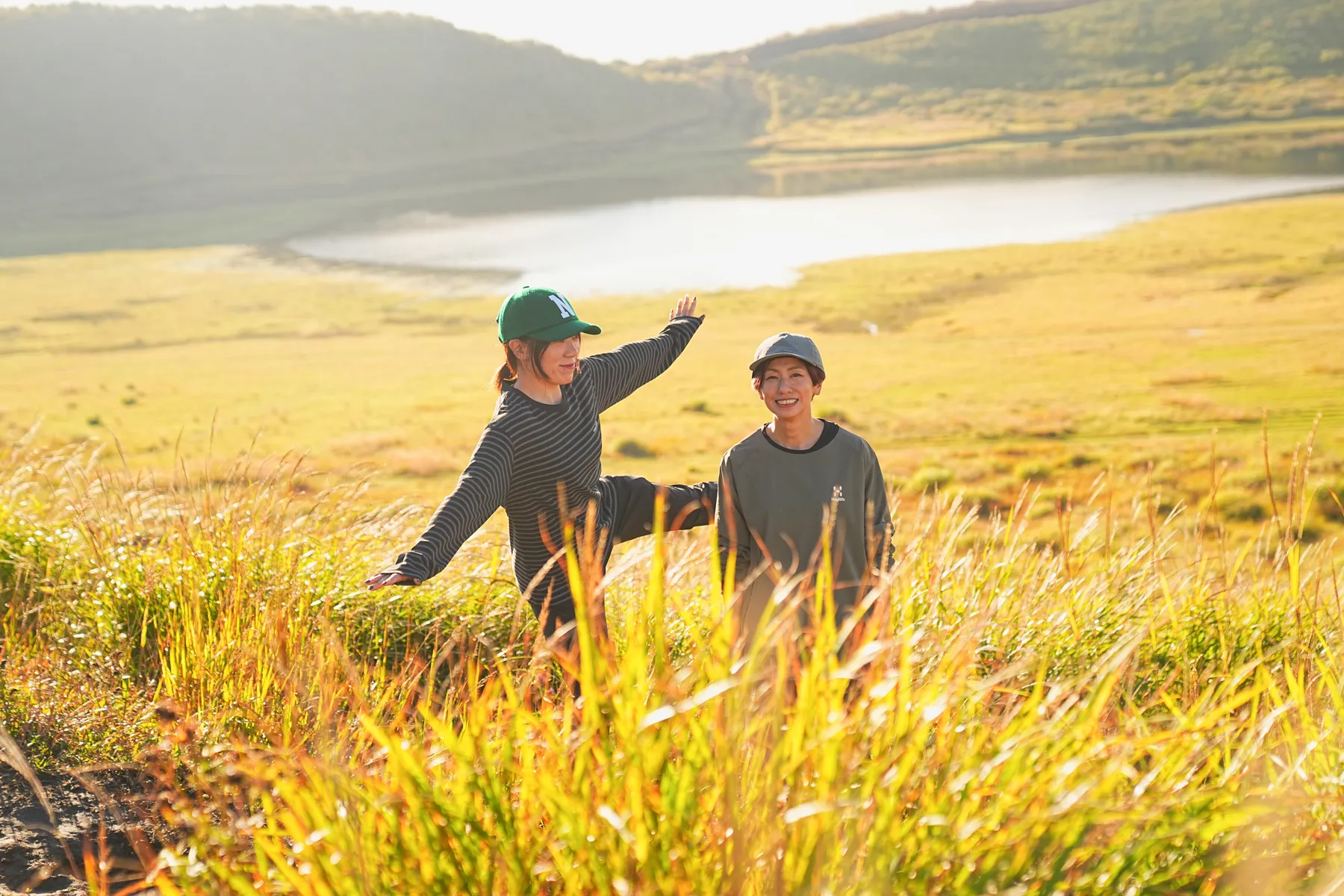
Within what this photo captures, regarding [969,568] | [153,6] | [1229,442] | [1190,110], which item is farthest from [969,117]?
[969,568]

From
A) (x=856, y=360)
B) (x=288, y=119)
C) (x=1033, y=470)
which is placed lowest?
(x=1033, y=470)

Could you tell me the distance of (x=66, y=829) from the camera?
9.89 ft

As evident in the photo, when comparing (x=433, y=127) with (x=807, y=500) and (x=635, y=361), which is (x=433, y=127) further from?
(x=807, y=500)

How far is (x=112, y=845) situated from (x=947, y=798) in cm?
232

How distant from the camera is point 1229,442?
107ft

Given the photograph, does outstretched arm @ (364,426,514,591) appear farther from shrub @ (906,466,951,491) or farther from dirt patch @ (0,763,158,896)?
shrub @ (906,466,951,491)

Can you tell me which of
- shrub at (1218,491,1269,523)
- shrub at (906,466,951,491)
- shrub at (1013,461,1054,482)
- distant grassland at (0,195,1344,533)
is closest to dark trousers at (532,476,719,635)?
distant grassland at (0,195,1344,533)

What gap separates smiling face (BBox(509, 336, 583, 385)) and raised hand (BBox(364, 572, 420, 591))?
3.47ft

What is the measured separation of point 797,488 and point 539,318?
1058mm

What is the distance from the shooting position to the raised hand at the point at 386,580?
110 inches

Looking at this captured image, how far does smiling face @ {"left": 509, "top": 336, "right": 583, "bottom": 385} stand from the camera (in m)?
3.78

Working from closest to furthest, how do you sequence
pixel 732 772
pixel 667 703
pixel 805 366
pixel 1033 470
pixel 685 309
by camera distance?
1. pixel 732 772
2. pixel 667 703
3. pixel 805 366
4. pixel 685 309
5. pixel 1033 470

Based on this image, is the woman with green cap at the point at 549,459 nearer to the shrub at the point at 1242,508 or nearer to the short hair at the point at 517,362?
the short hair at the point at 517,362

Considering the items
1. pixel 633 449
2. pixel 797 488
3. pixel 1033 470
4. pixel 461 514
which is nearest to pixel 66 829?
pixel 461 514
